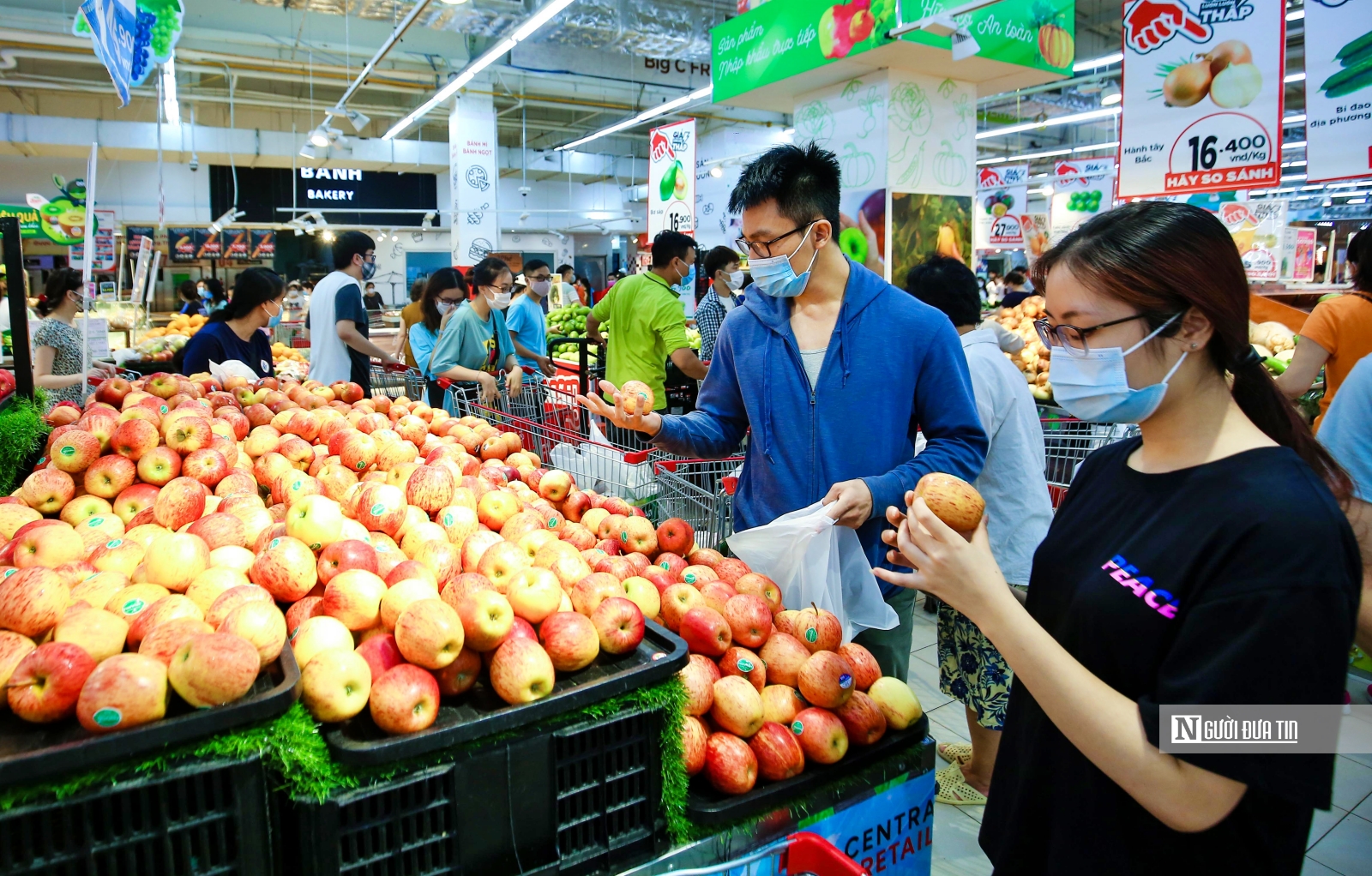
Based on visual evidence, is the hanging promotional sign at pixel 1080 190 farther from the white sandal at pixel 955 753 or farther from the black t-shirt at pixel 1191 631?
the black t-shirt at pixel 1191 631

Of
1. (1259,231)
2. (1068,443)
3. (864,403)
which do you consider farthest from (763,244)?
(1259,231)

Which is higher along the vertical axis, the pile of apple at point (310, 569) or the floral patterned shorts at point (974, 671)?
the pile of apple at point (310, 569)

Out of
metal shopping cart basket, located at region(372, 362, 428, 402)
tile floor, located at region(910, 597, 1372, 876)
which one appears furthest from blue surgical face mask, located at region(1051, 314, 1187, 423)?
metal shopping cart basket, located at region(372, 362, 428, 402)

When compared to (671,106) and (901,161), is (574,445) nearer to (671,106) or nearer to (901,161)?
A: (901,161)

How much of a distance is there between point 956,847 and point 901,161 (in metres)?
5.02

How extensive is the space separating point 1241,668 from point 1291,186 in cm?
2532

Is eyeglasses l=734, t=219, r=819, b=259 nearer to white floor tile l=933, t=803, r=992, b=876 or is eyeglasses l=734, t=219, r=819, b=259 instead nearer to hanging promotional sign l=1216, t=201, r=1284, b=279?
white floor tile l=933, t=803, r=992, b=876

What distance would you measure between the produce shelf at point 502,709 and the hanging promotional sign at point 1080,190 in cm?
1346

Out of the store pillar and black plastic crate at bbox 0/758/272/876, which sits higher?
the store pillar

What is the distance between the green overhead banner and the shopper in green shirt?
209 cm

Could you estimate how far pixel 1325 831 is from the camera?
9.26ft

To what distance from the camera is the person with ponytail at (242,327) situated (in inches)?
185

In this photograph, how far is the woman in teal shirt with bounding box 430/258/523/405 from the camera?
4.53 meters

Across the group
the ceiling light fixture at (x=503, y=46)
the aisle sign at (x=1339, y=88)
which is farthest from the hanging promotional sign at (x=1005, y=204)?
the aisle sign at (x=1339, y=88)
